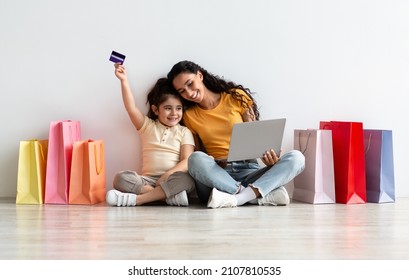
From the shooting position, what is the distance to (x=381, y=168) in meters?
2.75

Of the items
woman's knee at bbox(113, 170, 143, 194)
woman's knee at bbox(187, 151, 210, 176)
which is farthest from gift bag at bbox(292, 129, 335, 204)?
woman's knee at bbox(113, 170, 143, 194)

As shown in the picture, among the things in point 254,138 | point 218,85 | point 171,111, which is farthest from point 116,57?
point 254,138

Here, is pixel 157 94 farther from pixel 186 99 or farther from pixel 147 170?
pixel 147 170

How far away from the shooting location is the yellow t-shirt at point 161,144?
2822 mm

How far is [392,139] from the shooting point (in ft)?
9.38

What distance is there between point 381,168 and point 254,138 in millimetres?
644

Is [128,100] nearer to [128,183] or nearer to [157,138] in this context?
[157,138]

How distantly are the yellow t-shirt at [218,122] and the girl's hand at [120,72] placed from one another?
0.35 meters

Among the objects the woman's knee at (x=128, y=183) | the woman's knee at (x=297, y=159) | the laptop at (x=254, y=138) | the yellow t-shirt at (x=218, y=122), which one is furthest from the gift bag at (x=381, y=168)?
the woman's knee at (x=128, y=183)

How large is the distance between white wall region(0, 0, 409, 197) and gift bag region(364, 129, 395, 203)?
213 millimetres

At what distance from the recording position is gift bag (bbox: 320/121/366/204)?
2707mm

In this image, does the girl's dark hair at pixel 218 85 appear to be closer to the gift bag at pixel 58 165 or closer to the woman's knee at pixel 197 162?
the woman's knee at pixel 197 162
